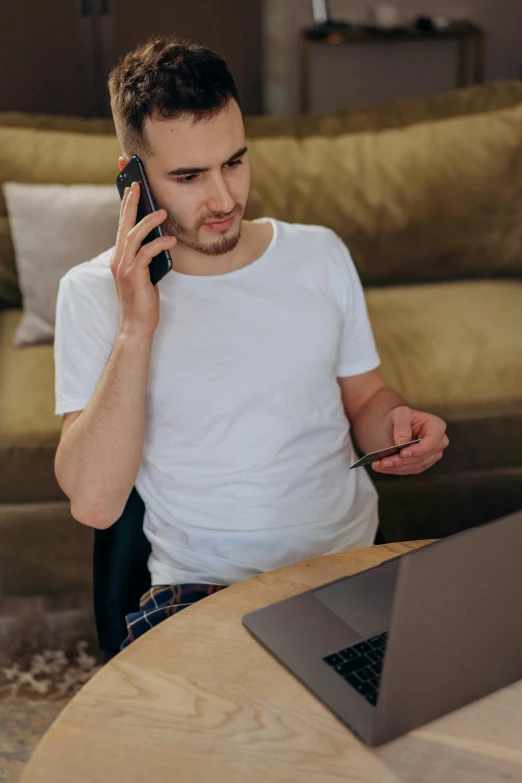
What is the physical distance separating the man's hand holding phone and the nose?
10 cm

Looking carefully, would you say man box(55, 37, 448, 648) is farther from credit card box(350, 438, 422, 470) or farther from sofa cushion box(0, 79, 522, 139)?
sofa cushion box(0, 79, 522, 139)

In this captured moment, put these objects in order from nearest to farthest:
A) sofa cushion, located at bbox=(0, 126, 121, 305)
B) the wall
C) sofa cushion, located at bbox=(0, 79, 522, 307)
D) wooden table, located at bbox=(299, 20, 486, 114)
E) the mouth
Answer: the mouth < sofa cushion, located at bbox=(0, 126, 121, 305) < sofa cushion, located at bbox=(0, 79, 522, 307) < wooden table, located at bbox=(299, 20, 486, 114) < the wall

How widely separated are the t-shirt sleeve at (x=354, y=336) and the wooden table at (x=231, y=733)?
0.62m

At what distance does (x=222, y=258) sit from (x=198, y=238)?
0.07 meters

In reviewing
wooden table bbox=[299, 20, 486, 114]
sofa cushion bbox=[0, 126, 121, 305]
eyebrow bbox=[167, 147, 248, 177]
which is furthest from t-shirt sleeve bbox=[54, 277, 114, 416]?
wooden table bbox=[299, 20, 486, 114]

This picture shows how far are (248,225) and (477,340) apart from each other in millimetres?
876

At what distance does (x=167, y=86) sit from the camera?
129 centimetres

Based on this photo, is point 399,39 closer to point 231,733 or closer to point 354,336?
point 354,336

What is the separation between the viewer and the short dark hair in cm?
129

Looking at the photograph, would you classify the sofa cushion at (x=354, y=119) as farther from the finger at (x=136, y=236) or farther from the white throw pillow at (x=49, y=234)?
the finger at (x=136, y=236)

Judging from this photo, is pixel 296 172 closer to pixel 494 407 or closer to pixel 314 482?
pixel 494 407

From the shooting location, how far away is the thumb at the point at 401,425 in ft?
4.25

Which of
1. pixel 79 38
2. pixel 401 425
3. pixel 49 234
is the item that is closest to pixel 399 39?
pixel 79 38

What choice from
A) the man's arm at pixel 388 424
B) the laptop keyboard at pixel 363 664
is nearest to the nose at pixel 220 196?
the man's arm at pixel 388 424
